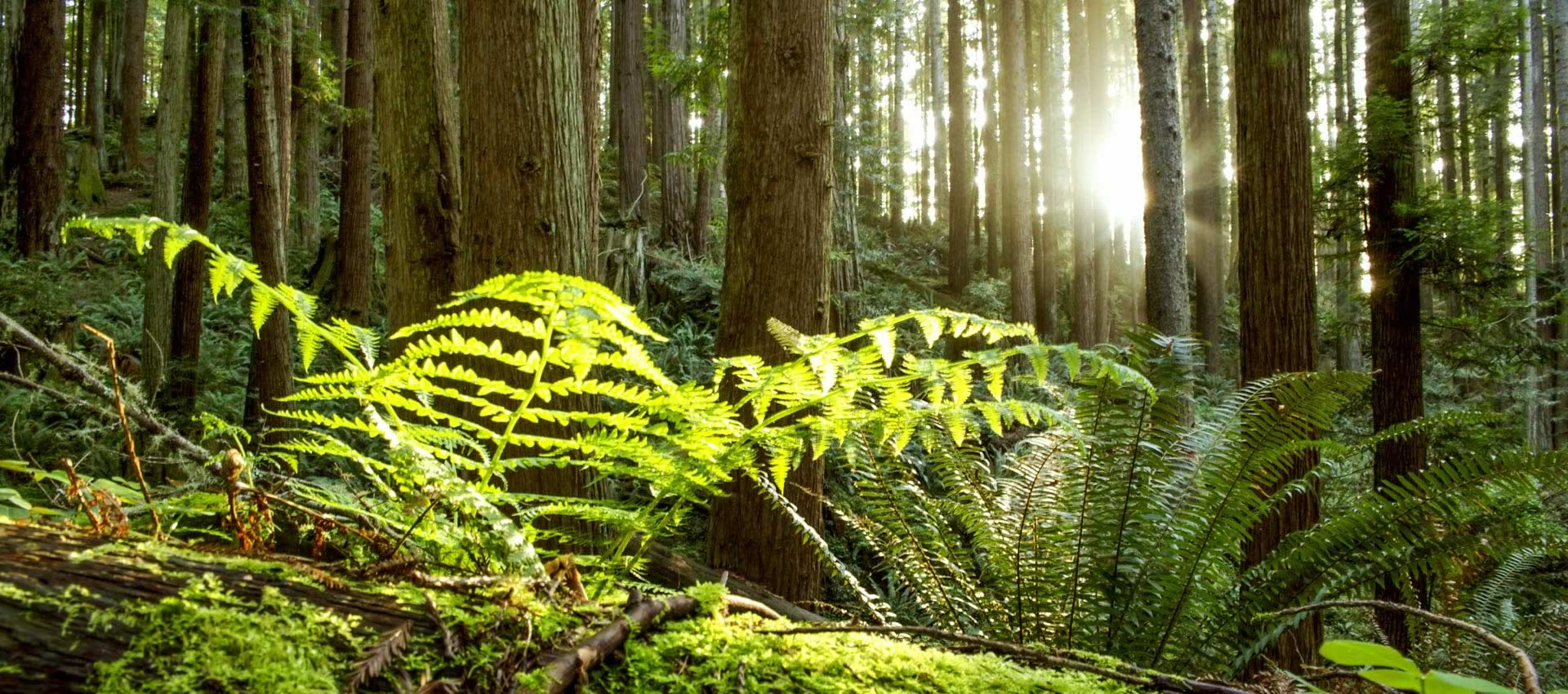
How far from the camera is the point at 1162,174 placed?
27.6 feet

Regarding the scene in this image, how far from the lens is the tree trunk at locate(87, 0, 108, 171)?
16578 mm

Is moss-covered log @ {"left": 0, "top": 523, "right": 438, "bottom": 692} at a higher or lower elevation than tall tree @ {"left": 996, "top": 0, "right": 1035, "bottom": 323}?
lower

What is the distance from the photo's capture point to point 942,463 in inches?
96.0

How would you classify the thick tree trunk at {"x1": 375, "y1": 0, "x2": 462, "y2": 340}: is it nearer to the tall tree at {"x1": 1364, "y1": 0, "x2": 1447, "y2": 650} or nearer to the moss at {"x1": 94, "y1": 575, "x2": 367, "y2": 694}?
the moss at {"x1": 94, "y1": 575, "x2": 367, "y2": 694}

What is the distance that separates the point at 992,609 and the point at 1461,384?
23.8 m

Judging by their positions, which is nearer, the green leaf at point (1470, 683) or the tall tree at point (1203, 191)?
the green leaf at point (1470, 683)

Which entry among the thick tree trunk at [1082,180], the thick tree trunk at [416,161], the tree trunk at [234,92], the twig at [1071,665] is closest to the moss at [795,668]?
the twig at [1071,665]

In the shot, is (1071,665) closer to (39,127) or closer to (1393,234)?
(1393,234)

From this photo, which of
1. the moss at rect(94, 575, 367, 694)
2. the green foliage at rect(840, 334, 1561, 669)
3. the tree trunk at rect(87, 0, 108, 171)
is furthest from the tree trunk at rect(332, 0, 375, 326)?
Result: the moss at rect(94, 575, 367, 694)

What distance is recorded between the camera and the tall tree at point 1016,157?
602 inches

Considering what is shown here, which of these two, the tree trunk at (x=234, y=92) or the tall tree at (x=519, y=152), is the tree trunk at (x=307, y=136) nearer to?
the tree trunk at (x=234, y=92)

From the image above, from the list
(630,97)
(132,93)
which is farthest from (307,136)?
(132,93)

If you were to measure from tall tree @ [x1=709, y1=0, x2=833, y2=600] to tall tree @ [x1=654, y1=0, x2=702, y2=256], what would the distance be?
23.4 feet

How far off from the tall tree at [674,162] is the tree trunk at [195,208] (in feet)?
17.1
